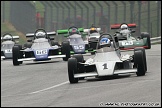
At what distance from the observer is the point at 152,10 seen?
113 ft

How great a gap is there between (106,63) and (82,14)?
1048 inches

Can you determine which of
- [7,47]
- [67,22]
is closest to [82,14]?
[67,22]

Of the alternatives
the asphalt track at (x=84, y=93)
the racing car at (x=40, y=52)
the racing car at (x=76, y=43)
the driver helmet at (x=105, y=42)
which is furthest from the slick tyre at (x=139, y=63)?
the racing car at (x=76, y=43)

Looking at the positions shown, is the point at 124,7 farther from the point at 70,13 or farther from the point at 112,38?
the point at 112,38

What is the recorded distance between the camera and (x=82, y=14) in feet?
132

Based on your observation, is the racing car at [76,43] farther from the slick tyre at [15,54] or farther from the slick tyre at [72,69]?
the slick tyre at [72,69]

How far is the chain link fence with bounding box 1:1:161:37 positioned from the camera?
3456 cm

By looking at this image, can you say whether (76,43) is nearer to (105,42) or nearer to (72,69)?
(105,42)

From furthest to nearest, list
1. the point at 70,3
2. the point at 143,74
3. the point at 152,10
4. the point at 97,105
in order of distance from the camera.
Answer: the point at 70,3 → the point at 152,10 → the point at 143,74 → the point at 97,105

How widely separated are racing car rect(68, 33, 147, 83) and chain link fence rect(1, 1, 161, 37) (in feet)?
62.1

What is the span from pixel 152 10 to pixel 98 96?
81.6 feet

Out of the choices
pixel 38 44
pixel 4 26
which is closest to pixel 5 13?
pixel 4 26

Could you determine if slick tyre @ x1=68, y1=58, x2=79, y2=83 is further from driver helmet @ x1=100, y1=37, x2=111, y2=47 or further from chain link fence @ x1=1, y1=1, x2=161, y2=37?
chain link fence @ x1=1, y1=1, x2=161, y2=37

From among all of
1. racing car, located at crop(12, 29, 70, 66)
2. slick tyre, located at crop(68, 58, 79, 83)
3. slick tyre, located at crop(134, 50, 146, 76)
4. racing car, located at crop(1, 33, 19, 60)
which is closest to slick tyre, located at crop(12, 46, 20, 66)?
racing car, located at crop(12, 29, 70, 66)
